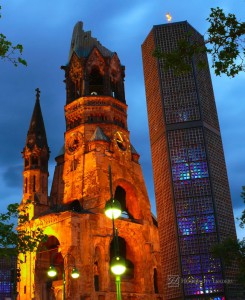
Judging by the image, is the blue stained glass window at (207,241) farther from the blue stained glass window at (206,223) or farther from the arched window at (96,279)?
the arched window at (96,279)

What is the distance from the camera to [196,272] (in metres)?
41.1

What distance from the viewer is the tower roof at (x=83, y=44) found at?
60116 mm

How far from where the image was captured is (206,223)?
139 ft

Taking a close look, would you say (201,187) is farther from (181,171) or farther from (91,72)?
(91,72)

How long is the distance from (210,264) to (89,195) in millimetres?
15168

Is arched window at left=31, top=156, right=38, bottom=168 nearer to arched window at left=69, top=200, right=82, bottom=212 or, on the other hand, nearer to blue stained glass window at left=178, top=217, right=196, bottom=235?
arched window at left=69, top=200, right=82, bottom=212

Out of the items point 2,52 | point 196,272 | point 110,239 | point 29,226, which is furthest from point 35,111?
point 2,52

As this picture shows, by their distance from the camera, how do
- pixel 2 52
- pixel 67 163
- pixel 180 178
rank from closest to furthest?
1. pixel 2 52
2. pixel 180 178
3. pixel 67 163

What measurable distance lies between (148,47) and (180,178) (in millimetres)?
15824

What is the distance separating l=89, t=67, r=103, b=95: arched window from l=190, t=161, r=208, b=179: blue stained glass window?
1971cm

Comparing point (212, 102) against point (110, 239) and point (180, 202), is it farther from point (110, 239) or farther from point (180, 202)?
point (110, 239)

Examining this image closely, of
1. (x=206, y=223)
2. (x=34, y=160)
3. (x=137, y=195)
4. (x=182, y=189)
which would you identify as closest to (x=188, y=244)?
(x=206, y=223)

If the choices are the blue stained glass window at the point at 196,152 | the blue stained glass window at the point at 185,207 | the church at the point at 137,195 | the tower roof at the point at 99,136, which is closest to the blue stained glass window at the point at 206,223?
the church at the point at 137,195

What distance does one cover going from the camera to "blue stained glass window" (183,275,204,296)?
40.6 m
